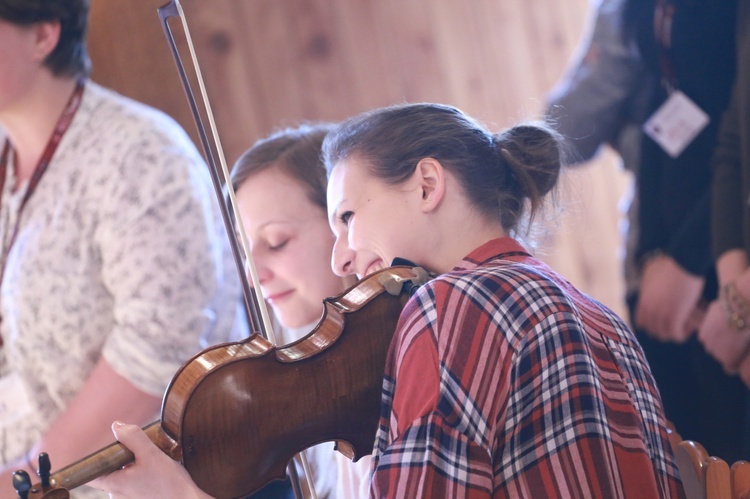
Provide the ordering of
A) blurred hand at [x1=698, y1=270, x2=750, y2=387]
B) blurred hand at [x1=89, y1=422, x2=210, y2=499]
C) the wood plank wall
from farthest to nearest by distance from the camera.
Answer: the wood plank wall → blurred hand at [x1=698, y1=270, x2=750, y2=387] → blurred hand at [x1=89, y1=422, x2=210, y2=499]

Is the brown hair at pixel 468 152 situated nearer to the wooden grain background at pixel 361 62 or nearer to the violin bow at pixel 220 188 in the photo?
the violin bow at pixel 220 188

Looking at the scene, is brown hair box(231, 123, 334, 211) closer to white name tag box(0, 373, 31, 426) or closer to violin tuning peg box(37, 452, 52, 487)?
white name tag box(0, 373, 31, 426)

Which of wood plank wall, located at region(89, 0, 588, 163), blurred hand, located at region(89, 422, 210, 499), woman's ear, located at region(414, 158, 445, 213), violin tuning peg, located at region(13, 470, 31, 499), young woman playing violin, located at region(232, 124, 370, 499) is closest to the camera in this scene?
violin tuning peg, located at region(13, 470, 31, 499)

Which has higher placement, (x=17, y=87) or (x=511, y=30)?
(x=17, y=87)

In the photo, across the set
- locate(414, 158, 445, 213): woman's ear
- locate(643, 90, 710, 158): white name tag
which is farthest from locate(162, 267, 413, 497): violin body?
locate(643, 90, 710, 158): white name tag

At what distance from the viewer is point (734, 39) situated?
5.97ft

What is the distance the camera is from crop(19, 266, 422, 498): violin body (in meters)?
0.90

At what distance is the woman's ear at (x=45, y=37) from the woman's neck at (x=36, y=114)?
40 mm

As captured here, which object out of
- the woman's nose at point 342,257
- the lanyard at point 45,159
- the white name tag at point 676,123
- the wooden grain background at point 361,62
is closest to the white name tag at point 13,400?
the lanyard at point 45,159

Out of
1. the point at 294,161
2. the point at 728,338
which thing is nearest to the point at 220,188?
the point at 294,161

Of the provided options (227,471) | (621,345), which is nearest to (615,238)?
(621,345)

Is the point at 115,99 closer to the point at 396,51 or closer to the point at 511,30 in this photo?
the point at 396,51

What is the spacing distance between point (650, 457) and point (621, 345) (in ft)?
0.41

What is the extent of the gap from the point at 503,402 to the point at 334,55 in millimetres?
2135
